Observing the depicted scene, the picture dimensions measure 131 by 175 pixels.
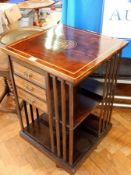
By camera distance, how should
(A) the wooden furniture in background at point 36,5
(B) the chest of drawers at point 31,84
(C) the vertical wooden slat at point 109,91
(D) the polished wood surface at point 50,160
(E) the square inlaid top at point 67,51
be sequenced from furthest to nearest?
(A) the wooden furniture in background at point 36,5 < (D) the polished wood surface at point 50,160 < (C) the vertical wooden slat at point 109,91 < (B) the chest of drawers at point 31,84 < (E) the square inlaid top at point 67,51

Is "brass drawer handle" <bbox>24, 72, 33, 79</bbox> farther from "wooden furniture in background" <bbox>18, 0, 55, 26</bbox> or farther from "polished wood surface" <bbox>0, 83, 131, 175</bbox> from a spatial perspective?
"wooden furniture in background" <bbox>18, 0, 55, 26</bbox>

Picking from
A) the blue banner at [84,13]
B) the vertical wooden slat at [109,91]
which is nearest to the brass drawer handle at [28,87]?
the vertical wooden slat at [109,91]

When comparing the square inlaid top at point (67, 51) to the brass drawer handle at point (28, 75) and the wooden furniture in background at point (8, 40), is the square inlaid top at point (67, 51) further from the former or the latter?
the wooden furniture in background at point (8, 40)

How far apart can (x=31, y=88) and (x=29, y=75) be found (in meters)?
0.07

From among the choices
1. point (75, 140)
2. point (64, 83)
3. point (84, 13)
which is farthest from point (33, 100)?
point (84, 13)

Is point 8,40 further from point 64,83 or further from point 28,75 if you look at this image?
point 64,83

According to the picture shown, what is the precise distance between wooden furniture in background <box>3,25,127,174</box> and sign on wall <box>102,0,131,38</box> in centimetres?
25

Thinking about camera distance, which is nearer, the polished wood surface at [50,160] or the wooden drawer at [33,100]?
the wooden drawer at [33,100]

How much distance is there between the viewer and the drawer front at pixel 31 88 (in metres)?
1.00

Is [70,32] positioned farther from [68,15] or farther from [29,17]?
[29,17]

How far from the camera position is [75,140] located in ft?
4.32

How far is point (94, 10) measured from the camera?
1.34 meters

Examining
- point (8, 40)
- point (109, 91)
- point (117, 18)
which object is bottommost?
point (109, 91)

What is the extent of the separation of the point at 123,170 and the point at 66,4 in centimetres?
109
